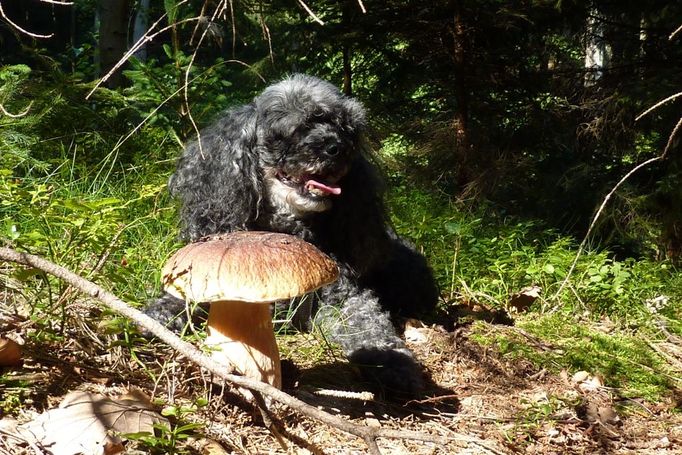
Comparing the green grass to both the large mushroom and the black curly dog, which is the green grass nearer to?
the black curly dog

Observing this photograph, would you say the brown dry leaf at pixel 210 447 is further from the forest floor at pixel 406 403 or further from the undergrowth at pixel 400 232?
the undergrowth at pixel 400 232

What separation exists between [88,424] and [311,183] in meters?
1.84

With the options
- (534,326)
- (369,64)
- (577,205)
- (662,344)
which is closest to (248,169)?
(534,326)

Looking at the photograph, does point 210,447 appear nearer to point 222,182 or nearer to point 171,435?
point 171,435

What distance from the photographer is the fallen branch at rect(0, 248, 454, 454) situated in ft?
6.35

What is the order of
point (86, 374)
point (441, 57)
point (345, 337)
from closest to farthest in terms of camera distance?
point (86, 374)
point (345, 337)
point (441, 57)

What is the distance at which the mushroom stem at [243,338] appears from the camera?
7.75 ft

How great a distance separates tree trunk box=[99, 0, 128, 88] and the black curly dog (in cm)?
318

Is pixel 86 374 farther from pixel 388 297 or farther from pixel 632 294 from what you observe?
pixel 632 294

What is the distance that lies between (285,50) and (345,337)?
5.51m

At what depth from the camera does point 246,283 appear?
2172 millimetres

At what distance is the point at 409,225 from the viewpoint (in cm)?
550

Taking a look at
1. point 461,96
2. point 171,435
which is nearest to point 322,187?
point 171,435

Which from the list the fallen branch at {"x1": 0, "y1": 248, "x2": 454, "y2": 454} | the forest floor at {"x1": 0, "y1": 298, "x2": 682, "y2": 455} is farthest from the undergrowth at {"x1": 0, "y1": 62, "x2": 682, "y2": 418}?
the fallen branch at {"x1": 0, "y1": 248, "x2": 454, "y2": 454}
